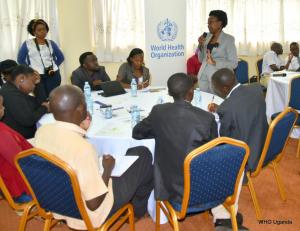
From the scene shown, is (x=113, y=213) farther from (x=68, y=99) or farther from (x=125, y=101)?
(x=125, y=101)

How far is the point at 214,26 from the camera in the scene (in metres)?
3.88

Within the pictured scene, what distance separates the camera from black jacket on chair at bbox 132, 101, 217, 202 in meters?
1.87

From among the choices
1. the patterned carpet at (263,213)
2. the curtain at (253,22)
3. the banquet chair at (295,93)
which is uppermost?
the curtain at (253,22)

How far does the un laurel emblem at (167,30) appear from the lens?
4766 millimetres

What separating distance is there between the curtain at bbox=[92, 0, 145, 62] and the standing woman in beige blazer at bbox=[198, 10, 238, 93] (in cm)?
217

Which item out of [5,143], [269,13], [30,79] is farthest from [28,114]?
[269,13]

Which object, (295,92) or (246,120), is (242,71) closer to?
(295,92)

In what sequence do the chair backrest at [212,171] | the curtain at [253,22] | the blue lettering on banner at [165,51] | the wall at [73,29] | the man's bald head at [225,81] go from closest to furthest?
the chair backrest at [212,171], the man's bald head at [225,81], the blue lettering on banner at [165,51], the wall at [73,29], the curtain at [253,22]

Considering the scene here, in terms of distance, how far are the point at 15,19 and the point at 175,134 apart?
12.9ft

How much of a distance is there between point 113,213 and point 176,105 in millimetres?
722

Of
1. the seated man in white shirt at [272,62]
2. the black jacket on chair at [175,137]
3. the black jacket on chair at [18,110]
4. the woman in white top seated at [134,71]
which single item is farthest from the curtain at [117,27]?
the black jacket on chair at [175,137]

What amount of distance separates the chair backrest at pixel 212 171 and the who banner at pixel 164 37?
3.21 meters

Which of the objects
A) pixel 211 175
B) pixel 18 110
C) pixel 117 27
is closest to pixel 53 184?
pixel 211 175

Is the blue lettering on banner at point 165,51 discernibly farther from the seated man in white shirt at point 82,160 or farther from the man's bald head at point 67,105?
the man's bald head at point 67,105
